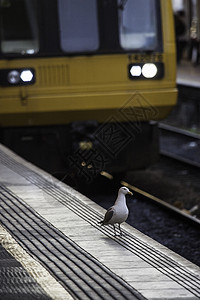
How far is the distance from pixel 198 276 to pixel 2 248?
49.4 inches

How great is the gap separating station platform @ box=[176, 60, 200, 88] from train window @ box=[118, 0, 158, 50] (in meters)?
10.2

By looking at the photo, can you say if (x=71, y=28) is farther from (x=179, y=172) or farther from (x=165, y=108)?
(x=179, y=172)

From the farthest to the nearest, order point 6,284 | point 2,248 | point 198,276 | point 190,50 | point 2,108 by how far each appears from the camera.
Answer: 1. point 190,50
2. point 2,108
3. point 2,248
4. point 198,276
5. point 6,284

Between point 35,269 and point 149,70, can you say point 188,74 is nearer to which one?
point 149,70

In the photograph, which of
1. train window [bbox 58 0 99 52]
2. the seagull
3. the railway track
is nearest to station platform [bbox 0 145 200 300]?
the seagull

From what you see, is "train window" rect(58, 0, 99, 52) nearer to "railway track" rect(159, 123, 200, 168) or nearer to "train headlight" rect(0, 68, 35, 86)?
"train headlight" rect(0, 68, 35, 86)

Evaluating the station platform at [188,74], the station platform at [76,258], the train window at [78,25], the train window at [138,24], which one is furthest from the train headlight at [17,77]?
the station platform at [188,74]

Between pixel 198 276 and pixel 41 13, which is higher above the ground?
pixel 41 13

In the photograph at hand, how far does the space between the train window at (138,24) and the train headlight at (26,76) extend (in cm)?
108

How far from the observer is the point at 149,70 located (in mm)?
10211

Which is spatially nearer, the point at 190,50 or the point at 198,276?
the point at 198,276

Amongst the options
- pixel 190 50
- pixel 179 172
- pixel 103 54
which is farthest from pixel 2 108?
pixel 190 50

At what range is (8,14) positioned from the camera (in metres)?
10.0

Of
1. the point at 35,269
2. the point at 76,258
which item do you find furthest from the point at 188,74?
the point at 35,269
